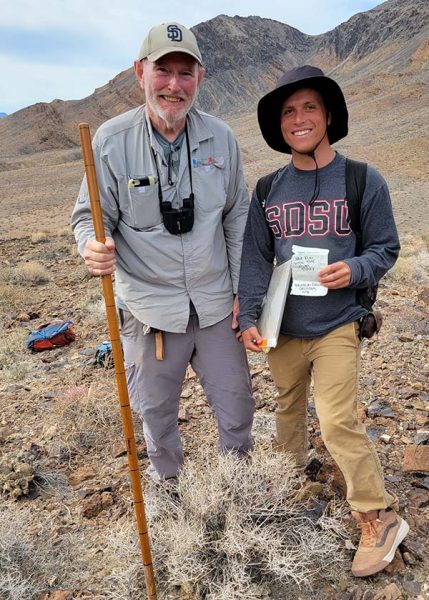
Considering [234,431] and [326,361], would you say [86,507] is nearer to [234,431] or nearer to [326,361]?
[234,431]

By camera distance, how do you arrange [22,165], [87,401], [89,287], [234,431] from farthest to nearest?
1. [22,165]
2. [89,287]
3. [87,401]
4. [234,431]

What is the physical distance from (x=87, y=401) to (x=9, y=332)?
308cm

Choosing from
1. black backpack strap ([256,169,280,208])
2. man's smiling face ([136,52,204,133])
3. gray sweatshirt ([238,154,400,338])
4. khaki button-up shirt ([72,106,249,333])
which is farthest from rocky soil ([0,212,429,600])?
man's smiling face ([136,52,204,133])

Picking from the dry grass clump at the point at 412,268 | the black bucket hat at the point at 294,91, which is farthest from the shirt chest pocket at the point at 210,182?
the dry grass clump at the point at 412,268

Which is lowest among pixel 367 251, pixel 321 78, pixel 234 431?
pixel 234 431

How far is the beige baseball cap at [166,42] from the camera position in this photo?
2.38 m

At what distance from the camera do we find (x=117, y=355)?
2.10 metres

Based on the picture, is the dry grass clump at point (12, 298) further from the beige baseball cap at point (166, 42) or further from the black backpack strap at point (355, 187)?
the black backpack strap at point (355, 187)

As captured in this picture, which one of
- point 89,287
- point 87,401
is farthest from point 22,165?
point 87,401

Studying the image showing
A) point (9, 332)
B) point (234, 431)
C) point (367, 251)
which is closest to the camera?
point (367, 251)

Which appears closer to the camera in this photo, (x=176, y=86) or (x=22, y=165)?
(x=176, y=86)

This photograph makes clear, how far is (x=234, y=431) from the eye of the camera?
2.87 meters

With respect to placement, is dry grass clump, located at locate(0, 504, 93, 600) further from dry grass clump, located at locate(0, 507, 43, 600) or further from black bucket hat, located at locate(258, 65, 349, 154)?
black bucket hat, located at locate(258, 65, 349, 154)

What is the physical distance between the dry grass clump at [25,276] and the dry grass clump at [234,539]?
7024 millimetres
